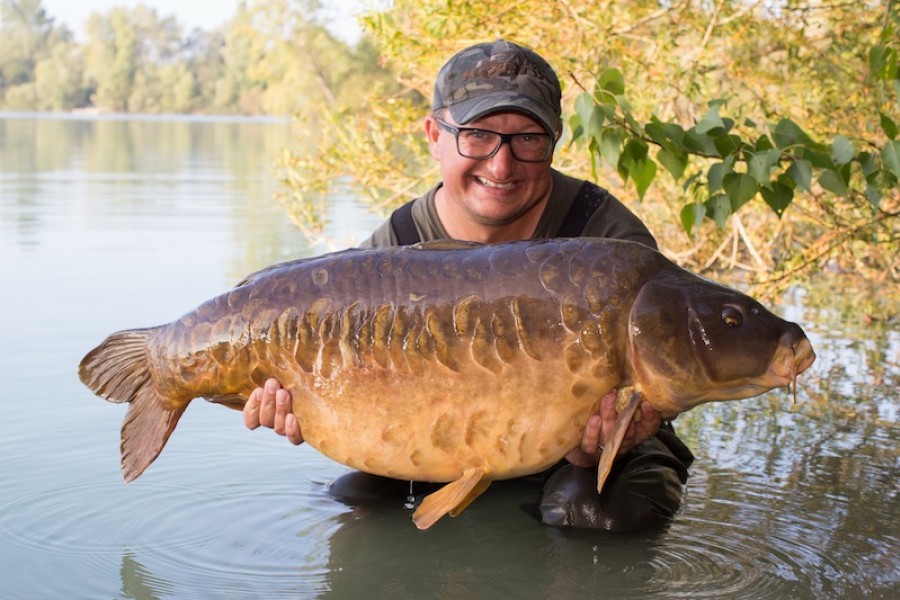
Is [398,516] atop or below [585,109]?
below

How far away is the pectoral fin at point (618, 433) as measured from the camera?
2.22 meters

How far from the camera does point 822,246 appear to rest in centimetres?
484

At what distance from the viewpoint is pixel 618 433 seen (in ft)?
7.29

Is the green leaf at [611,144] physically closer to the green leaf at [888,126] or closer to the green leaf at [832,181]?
the green leaf at [832,181]

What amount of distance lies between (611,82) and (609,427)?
1310mm

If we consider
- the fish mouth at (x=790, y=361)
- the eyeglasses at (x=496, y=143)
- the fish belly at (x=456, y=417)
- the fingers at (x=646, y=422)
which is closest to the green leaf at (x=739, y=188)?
the eyeglasses at (x=496, y=143)

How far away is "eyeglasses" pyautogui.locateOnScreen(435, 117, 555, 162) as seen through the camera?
2.96 m

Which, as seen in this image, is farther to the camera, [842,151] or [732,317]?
[842,151]

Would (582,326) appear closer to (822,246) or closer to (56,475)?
(56,475)

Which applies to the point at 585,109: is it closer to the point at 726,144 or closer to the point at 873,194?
the point at 726,144

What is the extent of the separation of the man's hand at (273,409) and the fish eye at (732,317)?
935 millimetres

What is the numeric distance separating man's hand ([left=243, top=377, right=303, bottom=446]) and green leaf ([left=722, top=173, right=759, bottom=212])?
1.45 m

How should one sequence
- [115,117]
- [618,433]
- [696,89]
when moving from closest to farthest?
[618,433]
[696,89]
[115,117]

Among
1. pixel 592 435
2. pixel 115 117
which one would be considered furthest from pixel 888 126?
pixel 115 117
